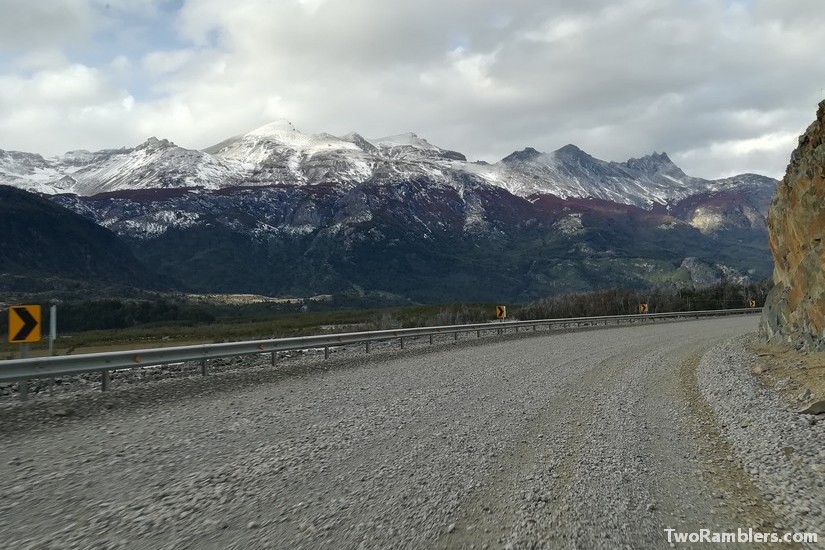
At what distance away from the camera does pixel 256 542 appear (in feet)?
15.3

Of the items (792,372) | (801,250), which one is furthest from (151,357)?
(801,250)

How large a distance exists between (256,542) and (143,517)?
3.93 ft

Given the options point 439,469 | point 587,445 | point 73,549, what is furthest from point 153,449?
point 587,445

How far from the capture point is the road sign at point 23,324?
11633 millimetres

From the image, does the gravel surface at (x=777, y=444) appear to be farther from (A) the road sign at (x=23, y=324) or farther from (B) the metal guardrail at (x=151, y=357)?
(A) the road sign at (x=23, y=324)

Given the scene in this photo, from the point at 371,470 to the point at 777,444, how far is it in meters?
5.35

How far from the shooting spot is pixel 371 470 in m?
6.59

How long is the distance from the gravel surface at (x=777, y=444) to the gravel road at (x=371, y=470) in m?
0.26

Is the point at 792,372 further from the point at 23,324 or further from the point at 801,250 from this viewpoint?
the point at 23,324

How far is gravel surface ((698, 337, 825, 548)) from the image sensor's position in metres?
5.57

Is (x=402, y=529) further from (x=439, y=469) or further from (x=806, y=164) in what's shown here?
(x=806, y=164)

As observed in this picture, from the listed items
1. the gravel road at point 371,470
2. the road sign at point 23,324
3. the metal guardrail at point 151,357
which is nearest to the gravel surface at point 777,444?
the gravel road at point 371,470

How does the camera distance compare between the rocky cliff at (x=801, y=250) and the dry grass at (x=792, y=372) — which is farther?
the rocky cliff at (x=801, y=250)

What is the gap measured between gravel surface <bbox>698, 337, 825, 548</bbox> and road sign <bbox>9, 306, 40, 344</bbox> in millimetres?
12575
